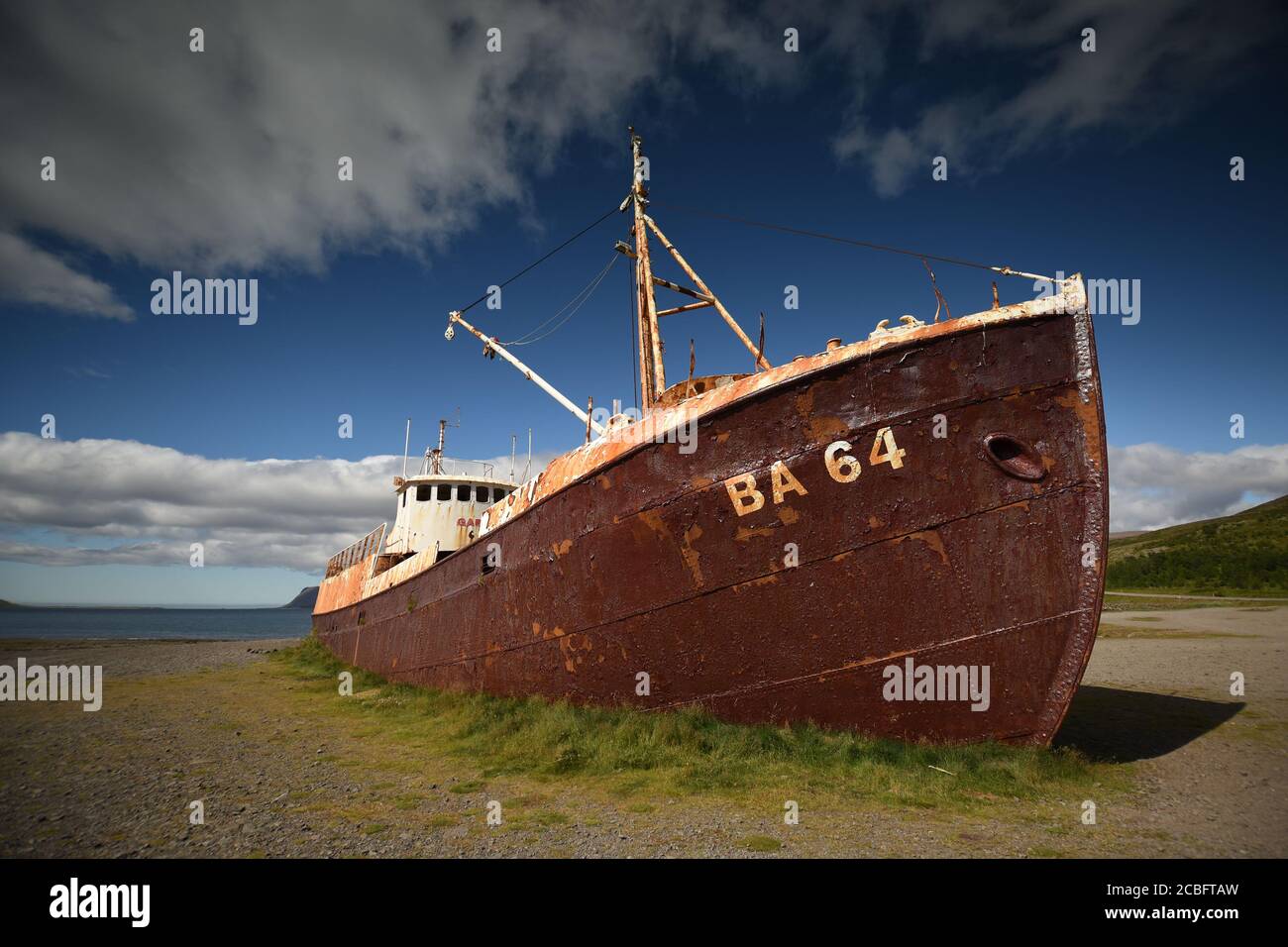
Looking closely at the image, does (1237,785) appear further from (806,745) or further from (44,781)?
(44,781)

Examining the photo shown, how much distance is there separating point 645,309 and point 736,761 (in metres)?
7.72

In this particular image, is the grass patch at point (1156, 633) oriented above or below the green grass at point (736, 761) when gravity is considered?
below

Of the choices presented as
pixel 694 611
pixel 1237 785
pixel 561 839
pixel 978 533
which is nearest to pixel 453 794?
pixel 561 839

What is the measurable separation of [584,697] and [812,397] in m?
4.03

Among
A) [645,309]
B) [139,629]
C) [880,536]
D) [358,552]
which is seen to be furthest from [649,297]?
[139,629]

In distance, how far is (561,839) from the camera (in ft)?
12.5

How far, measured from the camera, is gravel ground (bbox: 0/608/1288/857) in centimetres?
368

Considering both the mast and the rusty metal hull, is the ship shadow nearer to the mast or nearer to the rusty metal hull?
the rusty metal hull

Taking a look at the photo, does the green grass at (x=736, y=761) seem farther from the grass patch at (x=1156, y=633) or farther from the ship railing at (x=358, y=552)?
the grass patch at (x=1156, y=633)

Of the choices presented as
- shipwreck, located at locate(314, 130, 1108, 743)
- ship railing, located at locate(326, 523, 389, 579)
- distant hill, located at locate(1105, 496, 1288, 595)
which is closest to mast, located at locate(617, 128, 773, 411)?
shipwreck, located at locate(314, 130, 1108, 743)

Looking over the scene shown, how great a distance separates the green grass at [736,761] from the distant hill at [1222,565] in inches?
1665

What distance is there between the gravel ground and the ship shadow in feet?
0.11

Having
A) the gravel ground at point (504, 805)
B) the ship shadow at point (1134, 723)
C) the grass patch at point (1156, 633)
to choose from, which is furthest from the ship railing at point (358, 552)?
the grass patch at point (1156, 633)

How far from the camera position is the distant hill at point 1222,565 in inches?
1416
